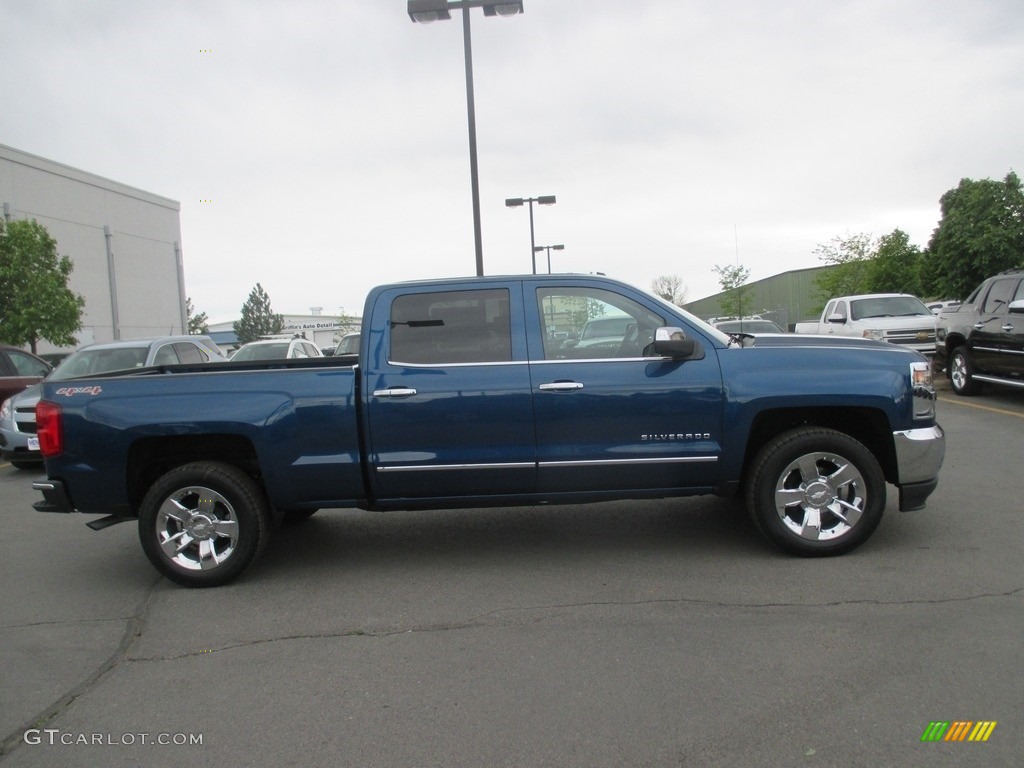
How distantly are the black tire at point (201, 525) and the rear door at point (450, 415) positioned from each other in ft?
2.71

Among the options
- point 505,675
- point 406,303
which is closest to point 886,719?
point 505,675

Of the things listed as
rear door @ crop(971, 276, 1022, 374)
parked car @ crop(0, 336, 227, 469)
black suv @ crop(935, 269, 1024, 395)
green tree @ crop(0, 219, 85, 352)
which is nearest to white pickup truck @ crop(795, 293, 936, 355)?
black suv @ crop(935, 269, 1024, 395)

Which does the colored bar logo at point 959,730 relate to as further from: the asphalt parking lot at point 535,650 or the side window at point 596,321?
the side window at point 596,321

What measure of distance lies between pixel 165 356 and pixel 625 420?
8.72 meters

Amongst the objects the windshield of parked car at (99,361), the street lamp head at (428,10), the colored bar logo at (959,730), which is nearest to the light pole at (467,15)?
the street lamp head at (428,10)

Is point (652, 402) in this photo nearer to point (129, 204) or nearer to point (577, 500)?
point (577, 500)

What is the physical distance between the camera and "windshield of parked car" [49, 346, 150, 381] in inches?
428

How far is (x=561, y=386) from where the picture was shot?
16.7ft

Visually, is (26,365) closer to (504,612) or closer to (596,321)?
(596,321)

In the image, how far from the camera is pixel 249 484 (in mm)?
5199

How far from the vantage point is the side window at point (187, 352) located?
1229cm

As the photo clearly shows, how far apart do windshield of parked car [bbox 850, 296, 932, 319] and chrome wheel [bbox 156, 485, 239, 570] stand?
49.7 ft

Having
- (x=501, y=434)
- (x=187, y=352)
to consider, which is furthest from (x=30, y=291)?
(x=501, y=434)

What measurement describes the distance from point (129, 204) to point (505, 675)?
5571 cm
